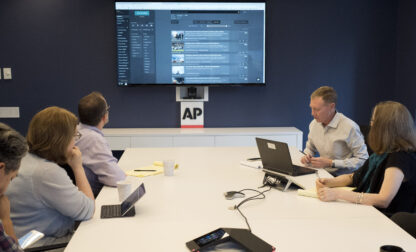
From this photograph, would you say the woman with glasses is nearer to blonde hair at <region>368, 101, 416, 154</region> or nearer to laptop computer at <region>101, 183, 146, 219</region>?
laptop computer at <region>101, 183, 146, 219</region>

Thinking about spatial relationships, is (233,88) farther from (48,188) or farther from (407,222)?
(48,188)

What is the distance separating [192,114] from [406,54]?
2554 mm

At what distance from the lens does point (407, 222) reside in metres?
1.82

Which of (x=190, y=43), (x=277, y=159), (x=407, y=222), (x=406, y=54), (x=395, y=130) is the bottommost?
(x=407, y=222)

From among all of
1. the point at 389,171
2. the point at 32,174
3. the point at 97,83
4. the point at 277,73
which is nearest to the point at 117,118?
the point at 97,83

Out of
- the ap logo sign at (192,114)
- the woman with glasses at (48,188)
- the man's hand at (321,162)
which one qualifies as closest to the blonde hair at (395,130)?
the man's hand at (321,162)

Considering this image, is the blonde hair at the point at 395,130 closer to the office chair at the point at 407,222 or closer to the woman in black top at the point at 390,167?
the woman in black top at the point at 390,167

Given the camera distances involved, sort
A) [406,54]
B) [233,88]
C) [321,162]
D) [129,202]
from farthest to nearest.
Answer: [233,88] < [406,54] < [321,162] < [129,202]

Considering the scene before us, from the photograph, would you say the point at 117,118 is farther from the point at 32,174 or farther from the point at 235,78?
the point at 32,174

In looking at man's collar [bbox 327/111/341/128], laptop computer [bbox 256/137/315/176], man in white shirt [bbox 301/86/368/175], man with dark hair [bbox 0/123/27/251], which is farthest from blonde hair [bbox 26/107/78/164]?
man's collar [bbox 327/111/341/128]

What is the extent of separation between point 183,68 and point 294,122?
1485mm

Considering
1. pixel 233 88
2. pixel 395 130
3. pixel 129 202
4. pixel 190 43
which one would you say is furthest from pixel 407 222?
pixel 190 43

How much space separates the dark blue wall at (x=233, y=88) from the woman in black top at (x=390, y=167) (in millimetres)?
2612

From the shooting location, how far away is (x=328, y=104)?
304 centimetres
